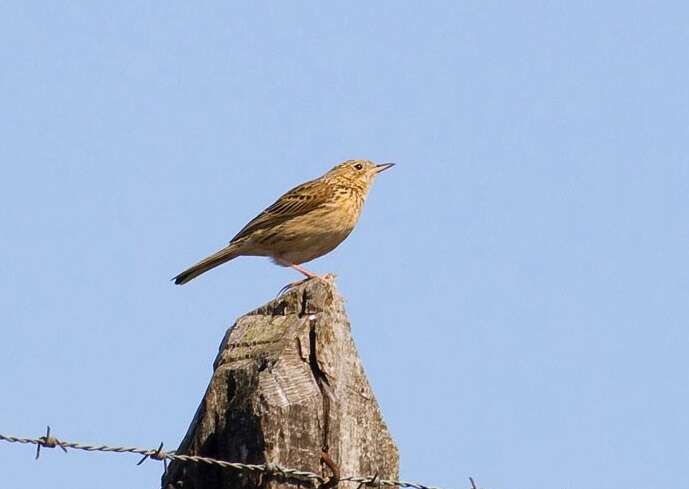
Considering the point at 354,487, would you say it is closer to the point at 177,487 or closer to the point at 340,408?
the point at 340,408

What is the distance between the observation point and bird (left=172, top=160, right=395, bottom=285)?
468 inches

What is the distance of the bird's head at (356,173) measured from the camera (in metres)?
12.8

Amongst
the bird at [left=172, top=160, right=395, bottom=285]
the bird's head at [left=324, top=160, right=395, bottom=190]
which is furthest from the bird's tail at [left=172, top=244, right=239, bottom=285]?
the bird's head at [left=324, top=160, right=395, bottom=190]

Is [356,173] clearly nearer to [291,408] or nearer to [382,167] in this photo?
[382,167]

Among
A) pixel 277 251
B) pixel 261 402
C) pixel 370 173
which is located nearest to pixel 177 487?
pixel 261 402

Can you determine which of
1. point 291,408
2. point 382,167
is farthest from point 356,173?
point 291,408

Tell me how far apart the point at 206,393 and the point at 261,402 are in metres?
0.34

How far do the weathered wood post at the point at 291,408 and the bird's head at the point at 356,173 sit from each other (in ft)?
23.6

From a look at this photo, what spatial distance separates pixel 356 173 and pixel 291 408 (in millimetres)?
8029

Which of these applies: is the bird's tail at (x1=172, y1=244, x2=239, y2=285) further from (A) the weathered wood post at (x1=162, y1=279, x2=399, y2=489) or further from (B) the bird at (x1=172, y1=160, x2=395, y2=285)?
(A) the weathered wood post at (x1=162, y1=279, x2=399, y2=489)

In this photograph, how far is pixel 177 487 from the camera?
5.39 metres

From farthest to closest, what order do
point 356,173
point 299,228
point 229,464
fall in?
point 356,173, point 299,228, point 229,464

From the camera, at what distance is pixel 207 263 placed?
39.2ft

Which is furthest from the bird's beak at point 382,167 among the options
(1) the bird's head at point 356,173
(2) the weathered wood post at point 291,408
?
(2) the weathered wood post at point 291,408
